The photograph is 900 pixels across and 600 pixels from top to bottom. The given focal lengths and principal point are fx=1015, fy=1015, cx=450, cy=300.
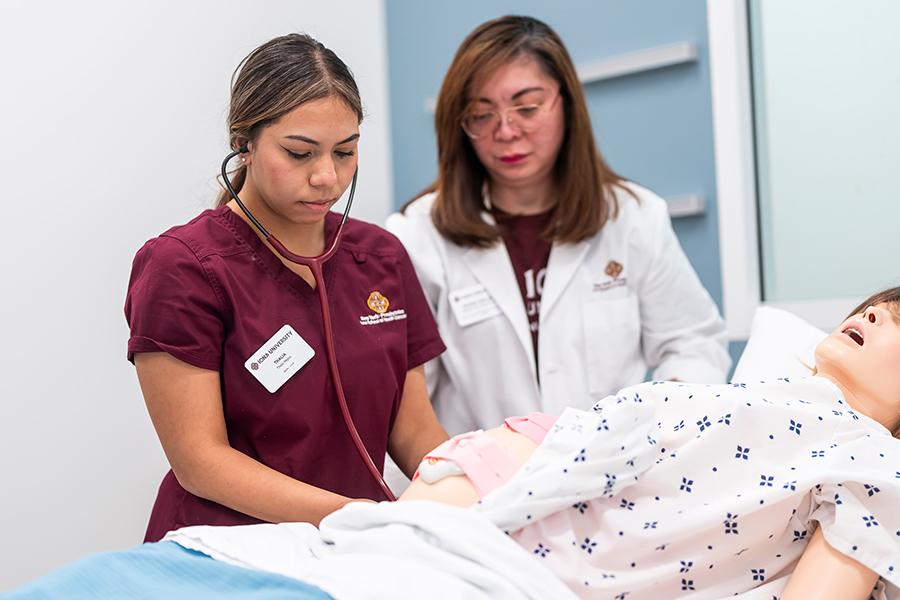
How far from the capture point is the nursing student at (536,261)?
2248 mm

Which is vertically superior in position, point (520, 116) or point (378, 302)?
point (520, 116)

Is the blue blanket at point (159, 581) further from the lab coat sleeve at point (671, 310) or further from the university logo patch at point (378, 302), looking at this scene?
the lab coat sleeve at point (671, 310)

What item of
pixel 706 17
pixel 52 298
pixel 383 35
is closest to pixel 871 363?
pixel 706 17

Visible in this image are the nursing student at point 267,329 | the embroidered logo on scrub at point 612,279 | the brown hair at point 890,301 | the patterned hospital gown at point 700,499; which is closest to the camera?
the patterned hospital gown at point 700,499

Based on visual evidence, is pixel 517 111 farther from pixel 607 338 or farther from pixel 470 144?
pixel 607 338

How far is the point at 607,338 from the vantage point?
90.7 inches

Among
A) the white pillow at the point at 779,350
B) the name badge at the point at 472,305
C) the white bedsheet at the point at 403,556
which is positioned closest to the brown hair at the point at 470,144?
the name badge at the point at 472,305

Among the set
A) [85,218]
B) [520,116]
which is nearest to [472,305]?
[520,116]

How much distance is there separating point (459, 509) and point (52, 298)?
64.0 inches

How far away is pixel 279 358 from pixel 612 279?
984mm

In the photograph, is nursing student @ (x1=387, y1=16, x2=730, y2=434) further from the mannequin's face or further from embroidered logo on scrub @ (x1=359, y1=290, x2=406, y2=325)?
the mannequin's face

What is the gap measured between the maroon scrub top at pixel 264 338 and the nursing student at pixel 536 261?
53 cm

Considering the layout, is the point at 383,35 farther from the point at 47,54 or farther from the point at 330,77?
the point at 330,77

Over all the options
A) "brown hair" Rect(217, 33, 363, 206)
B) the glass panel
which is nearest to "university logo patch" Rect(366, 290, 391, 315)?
"brown hair" Rect(217, 33, 363, 206)
